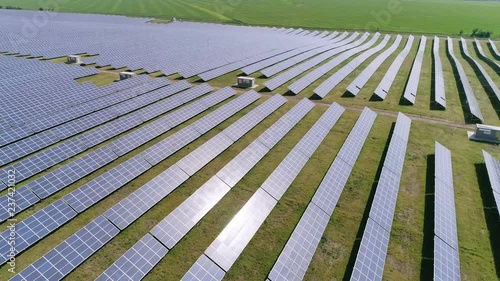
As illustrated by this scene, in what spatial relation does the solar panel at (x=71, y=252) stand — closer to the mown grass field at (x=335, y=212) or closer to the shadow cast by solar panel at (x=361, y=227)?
the mown grass field at (x=335, y=212)

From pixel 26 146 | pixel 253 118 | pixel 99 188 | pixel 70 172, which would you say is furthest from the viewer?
pixel 253 118

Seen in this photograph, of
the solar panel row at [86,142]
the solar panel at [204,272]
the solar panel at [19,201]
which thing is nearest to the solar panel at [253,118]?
the solar panel row at [86,142]

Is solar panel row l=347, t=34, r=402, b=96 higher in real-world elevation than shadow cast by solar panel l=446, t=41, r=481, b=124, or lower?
higher

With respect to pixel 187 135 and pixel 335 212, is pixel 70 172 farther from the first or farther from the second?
pixel 335 212

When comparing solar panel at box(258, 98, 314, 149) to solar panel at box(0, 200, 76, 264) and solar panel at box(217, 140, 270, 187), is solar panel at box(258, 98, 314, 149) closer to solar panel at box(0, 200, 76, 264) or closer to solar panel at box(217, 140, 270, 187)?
solar panel at box(217, 140, 270, 187)

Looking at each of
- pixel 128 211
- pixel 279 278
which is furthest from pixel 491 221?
pixel 128 211

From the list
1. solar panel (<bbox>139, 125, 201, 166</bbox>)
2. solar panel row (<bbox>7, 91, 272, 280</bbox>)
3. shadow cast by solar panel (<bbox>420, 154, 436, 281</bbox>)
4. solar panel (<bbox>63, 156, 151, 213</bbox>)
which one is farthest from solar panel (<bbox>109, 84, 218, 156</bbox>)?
shadow cast by solar panel (<bbox>420, 154, 436, 281</bbox>)

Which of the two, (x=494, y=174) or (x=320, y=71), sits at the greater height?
(x=494, y=174)

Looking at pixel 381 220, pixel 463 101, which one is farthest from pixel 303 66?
pixel 381 220
